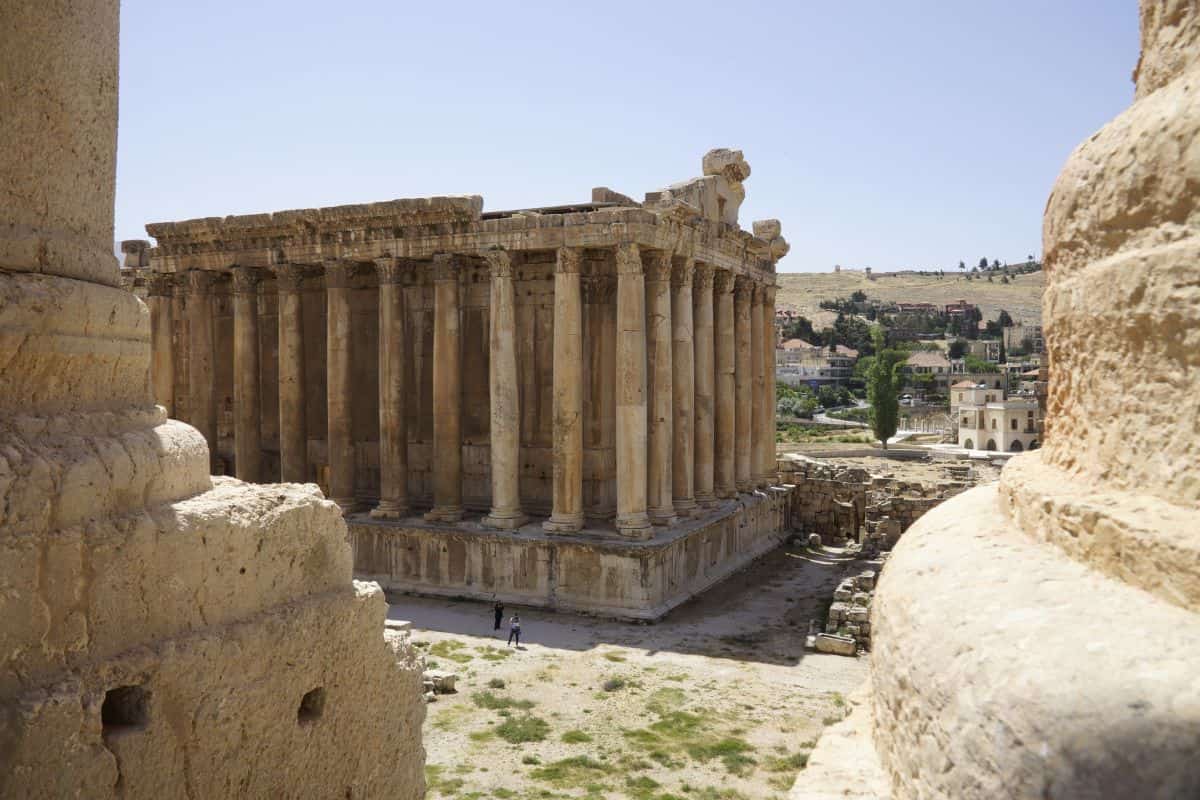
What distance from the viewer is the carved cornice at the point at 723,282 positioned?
26625mm

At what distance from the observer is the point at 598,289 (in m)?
23.7

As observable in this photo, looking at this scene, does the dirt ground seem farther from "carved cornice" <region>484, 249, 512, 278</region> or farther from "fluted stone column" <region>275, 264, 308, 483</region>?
"carved cornice" <region>484, 249, 512, 278</region>

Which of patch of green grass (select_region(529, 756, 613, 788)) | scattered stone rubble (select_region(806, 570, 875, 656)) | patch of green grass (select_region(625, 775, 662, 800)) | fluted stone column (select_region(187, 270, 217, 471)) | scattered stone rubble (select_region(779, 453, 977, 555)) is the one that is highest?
fluted stone column (select_region(187, 270, 217, 471))

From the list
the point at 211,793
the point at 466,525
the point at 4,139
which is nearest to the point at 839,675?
the point at 466,525

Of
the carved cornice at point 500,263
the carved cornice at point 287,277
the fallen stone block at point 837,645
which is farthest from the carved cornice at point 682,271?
the carved cornice at point 287,277

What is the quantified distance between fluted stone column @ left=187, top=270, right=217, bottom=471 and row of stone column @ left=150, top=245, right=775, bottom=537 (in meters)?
0.04

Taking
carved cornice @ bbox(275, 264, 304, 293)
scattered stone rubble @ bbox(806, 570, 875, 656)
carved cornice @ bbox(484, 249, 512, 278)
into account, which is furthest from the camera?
carved cornice @ bbox(275, 264, 304, 293)

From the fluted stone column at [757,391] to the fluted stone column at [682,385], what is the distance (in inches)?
252

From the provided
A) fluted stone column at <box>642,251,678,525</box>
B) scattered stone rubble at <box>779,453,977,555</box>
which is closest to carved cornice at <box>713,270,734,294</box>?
fluted stone column at <box>642,251,678,525</box>

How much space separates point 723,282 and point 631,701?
46.8 ft

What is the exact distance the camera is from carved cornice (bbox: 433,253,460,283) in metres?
23.4

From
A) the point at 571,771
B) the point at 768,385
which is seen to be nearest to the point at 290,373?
the point at 768,385

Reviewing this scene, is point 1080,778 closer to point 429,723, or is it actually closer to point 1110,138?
point 1110,138

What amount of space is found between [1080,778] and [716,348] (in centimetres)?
2516
